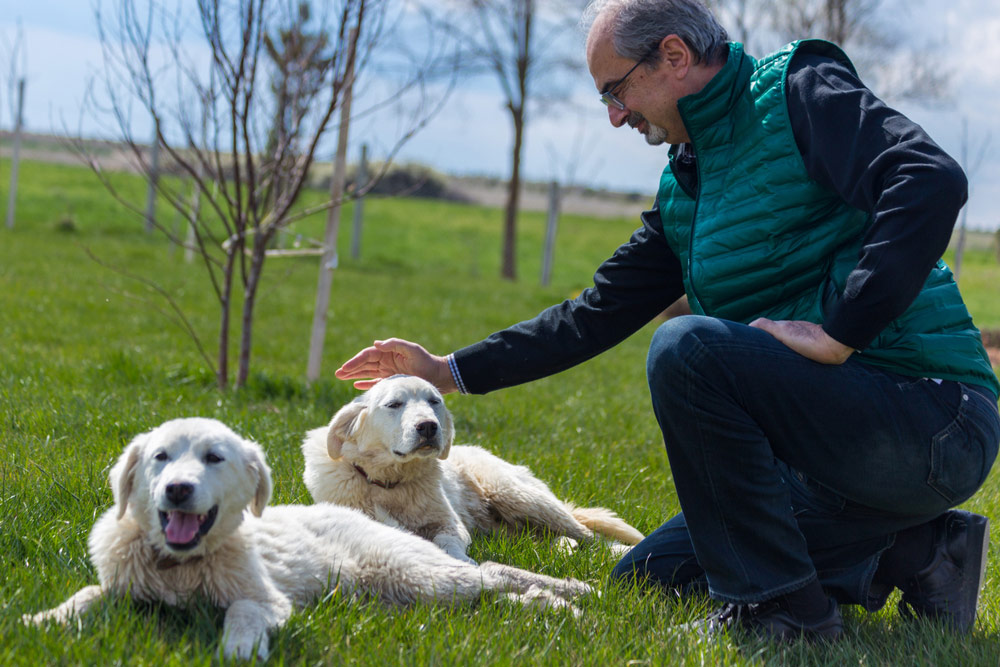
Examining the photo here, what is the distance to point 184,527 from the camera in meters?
2.59

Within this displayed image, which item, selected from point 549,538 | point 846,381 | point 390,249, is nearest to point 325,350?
point 549,538

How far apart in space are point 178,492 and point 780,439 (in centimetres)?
181

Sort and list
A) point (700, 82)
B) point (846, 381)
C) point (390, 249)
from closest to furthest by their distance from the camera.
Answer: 1. point (846, 381)
2. point (700, 82)
3. point (390, 249)

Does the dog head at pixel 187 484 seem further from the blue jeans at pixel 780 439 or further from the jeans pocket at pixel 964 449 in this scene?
the jeans pocket at pixel 964 449

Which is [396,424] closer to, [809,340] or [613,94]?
[613,94]

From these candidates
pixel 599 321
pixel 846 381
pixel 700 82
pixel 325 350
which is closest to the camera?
pixel 846 381

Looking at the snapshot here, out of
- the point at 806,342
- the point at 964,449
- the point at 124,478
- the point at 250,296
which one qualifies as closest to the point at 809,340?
the point at 806,342

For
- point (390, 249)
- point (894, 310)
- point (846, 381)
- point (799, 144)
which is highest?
point (799, 144)

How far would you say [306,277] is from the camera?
56.4 ft

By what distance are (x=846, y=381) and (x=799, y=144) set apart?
78 cm

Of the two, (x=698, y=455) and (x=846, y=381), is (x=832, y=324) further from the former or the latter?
(x=698, y=455)

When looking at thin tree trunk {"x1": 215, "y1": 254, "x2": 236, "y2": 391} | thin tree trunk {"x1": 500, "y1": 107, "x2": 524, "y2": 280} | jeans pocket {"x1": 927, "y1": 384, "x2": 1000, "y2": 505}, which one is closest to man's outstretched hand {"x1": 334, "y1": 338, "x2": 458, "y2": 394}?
jeans pocket {"x1": 927, "y1": 384, "x2": 1000, "y2": 505}

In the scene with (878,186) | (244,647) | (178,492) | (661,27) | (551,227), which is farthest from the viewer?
(551,227)

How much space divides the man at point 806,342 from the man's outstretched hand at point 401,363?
3.81 ft
